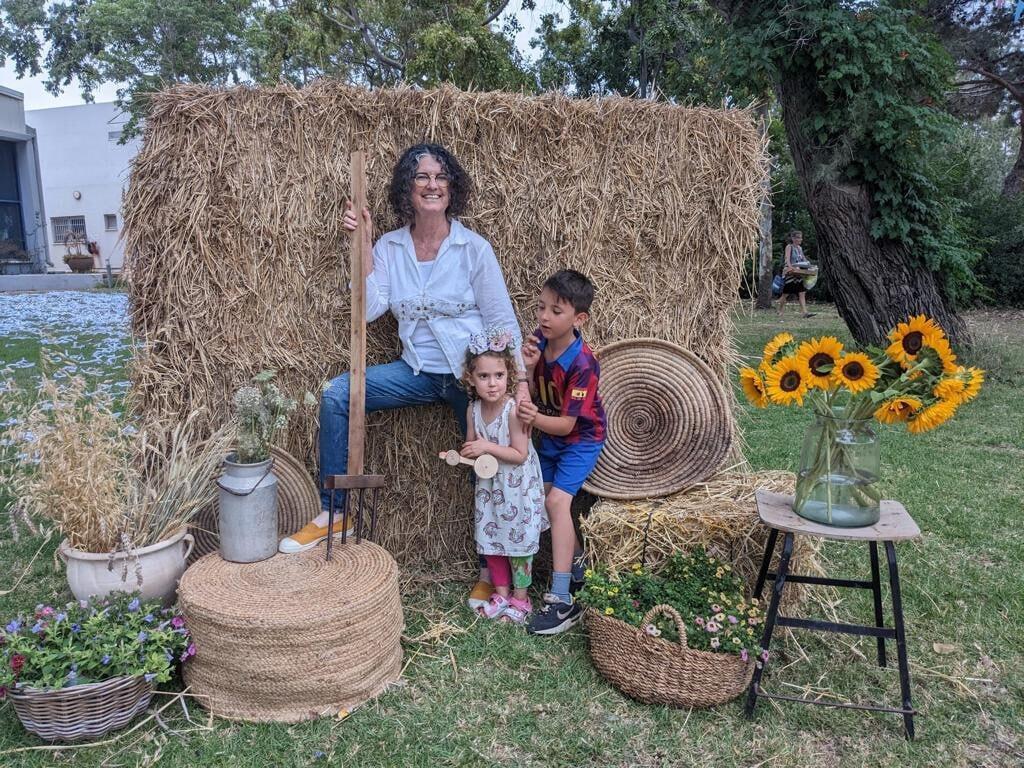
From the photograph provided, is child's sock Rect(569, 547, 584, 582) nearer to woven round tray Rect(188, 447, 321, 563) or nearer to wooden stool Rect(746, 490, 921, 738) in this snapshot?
wooden stool Rect(746, 490, 921, 738)

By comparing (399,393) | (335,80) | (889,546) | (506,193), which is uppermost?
(335,80)

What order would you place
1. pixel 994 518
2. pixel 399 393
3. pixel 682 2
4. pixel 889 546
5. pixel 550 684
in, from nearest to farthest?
pixel 889 546
pixel 550 684
pixel 399 393
pixel 994 518
pixel 682 2

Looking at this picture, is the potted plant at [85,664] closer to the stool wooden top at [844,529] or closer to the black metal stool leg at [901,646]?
the stool wooden top at [844,529]

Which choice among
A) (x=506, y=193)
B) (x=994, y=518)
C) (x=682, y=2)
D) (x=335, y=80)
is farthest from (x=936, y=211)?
(x=682, y=2)

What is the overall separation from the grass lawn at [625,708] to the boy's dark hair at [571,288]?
142 cm

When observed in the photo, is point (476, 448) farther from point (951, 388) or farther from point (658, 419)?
point (951, 388)

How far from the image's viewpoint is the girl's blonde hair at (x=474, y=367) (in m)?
3.07

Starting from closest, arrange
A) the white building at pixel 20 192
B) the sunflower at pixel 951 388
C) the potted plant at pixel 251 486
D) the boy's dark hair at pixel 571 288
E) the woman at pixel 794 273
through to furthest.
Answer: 1. the sunflower at pixel 951 388
2. the potted plant at pixel 251 486
3. the boy's dark hair at pixel 571 288
4. the woman at pixel 794 273
5. the white building at pixel 20 192

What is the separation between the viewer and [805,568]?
3080 millimetres

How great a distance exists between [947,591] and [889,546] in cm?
127

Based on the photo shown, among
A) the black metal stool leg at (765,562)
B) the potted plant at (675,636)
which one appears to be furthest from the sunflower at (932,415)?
the potted plant at (675,636)

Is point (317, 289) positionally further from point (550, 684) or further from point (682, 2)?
point (682, 2)

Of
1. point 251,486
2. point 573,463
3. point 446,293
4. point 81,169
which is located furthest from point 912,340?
point 81,169

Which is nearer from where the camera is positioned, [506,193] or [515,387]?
[515,387]
